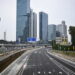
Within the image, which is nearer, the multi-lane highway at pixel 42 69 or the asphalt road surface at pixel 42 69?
the multi-lane highway at pixel 42 69

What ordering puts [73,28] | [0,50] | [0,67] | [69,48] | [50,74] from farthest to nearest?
[73,28]
[69,48]
[0,50]
[0,67]
[50,74]

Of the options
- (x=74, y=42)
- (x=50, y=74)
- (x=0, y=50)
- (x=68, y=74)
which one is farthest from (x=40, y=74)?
(x=74, y=42)

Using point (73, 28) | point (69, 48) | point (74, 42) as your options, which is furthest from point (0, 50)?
A: point (73, 28)

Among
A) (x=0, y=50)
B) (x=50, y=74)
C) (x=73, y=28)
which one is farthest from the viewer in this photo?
(x=73, y=28)

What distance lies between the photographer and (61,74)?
27.4m

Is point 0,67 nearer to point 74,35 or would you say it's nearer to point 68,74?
point 68,74

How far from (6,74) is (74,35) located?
401 feet

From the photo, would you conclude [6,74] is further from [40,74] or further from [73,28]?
[73,28]

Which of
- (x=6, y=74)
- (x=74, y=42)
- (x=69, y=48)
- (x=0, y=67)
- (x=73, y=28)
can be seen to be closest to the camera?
(x=6, y=74)

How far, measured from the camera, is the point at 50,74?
27.0 metres

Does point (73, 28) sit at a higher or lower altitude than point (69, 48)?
higher

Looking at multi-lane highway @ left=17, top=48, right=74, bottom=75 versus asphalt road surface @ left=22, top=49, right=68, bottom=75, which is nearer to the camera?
multi-lane highway @ left=17, top=48, right=74, bottom=75

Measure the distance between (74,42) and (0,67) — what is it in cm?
11184

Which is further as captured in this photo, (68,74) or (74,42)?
(74,42)
